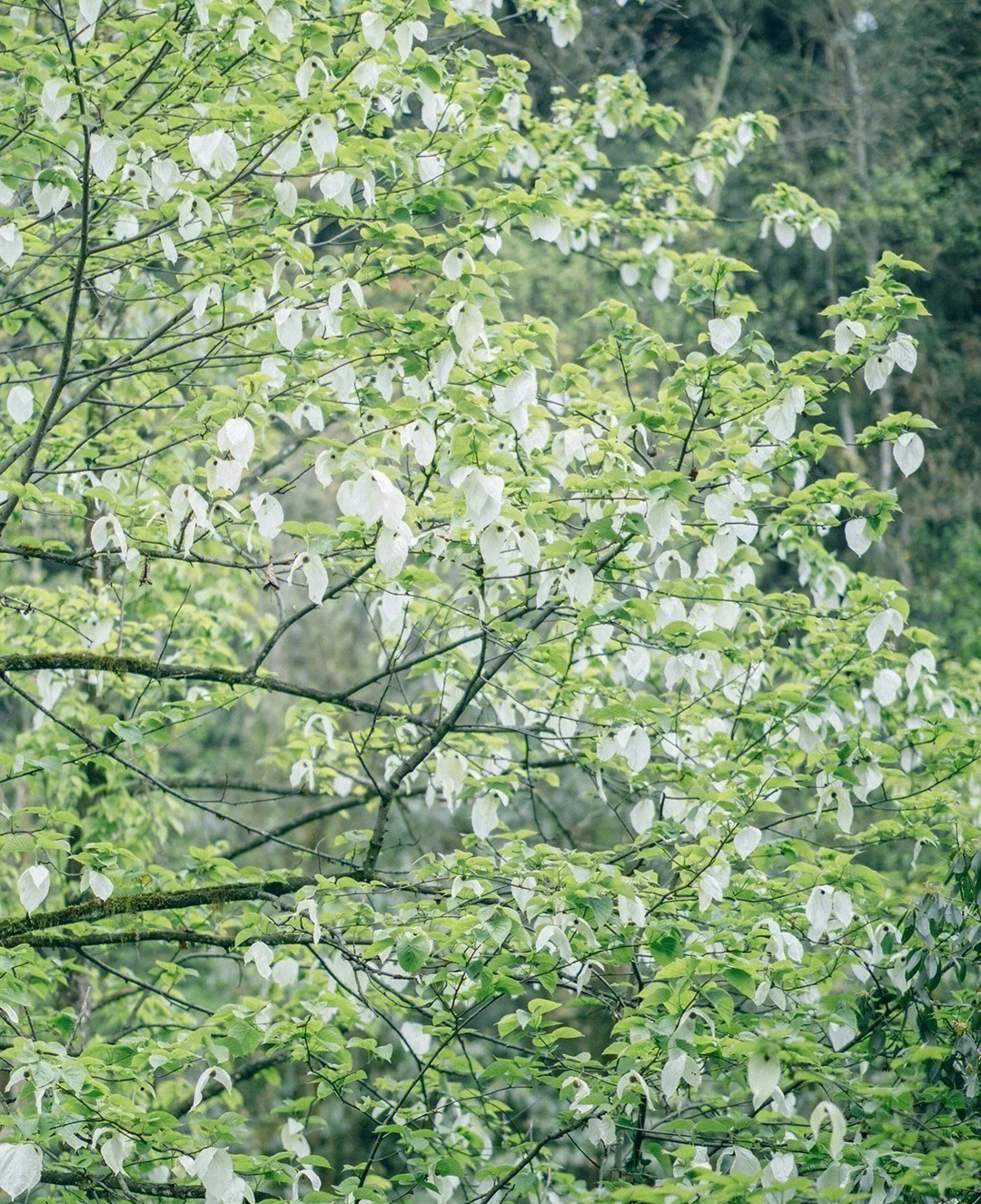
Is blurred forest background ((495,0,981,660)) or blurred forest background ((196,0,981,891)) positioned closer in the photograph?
blurred forest background ((196,0,981,891))

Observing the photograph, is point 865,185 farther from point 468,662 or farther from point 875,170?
point 468,662

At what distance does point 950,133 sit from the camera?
14.1 m

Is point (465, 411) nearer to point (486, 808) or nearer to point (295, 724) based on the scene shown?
point (486, 808)

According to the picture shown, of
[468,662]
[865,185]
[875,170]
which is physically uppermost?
[468,662]

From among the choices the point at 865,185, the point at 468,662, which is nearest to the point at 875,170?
the point at 865,185

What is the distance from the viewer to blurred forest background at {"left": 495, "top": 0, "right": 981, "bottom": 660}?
43.8 ft

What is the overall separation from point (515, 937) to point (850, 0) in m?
14.9

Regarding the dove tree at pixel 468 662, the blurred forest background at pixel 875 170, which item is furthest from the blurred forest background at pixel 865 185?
the dove tree at pixel 468 662

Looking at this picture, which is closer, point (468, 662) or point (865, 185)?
point (468, 662)

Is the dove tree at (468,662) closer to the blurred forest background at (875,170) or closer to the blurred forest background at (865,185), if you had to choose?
the blurred forest background at (865,185)

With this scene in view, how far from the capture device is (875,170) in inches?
546

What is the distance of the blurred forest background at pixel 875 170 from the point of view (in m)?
13.4

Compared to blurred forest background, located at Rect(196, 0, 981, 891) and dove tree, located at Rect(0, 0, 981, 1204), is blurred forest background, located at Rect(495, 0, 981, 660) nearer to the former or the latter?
blurred forest background, located at Rect(196, 0, 981, 891)

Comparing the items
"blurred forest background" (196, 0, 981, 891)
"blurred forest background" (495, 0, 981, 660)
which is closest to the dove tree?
"blurred forest background" (196, 0, 981, 891)
